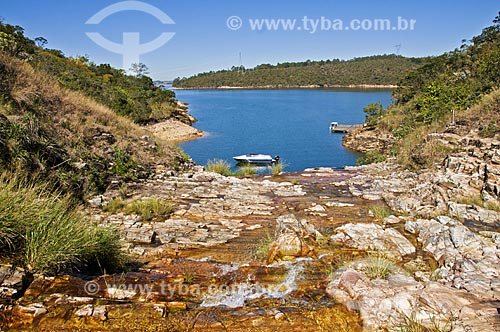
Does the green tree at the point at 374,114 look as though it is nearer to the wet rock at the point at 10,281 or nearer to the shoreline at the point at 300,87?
the wet rock at the point at 10,281

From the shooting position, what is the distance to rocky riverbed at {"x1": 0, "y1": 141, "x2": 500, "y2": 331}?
3.19 meters

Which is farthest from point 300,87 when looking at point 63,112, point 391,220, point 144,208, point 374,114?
point 144,208

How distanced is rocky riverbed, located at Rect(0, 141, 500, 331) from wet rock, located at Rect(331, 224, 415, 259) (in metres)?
0.03

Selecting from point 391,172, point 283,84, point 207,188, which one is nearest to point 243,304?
point 207,188

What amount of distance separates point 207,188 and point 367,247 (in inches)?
219

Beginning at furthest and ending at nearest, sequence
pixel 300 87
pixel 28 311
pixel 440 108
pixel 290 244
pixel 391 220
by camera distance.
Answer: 1. pixel 300 87
2. pixel 440 108
3. pixel 391 220
4. pixel 290 244
5. pixel 28 311

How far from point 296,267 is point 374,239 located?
5.87ft

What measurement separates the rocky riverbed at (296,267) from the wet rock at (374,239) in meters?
0.03

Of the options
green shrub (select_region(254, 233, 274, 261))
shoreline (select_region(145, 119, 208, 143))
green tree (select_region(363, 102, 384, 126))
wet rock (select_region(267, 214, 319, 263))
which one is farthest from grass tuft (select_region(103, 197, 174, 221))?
shoreline (select_region(145, 119, 208, 143))

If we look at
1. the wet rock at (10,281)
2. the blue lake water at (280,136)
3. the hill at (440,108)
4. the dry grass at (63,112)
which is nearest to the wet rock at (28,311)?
the wet rock at (10,281)

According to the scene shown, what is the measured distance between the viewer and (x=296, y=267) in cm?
480

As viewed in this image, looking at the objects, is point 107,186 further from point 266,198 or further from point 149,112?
point 149,112

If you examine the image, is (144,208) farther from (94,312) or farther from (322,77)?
(322,77)

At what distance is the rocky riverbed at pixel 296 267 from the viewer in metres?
3.19
